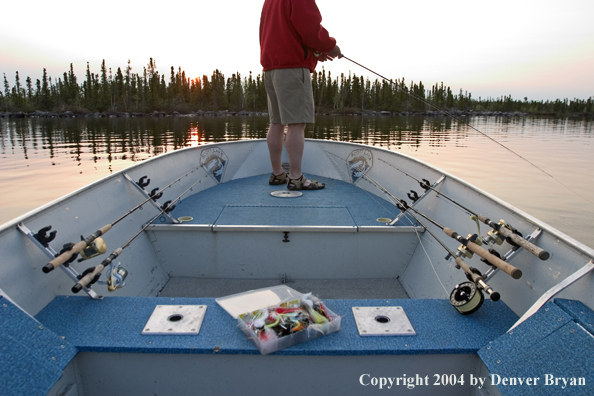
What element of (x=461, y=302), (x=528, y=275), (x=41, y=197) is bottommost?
(x=41, y=197)

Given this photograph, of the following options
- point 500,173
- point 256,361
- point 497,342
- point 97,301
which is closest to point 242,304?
point 256,361

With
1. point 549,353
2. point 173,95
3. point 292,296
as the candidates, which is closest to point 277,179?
point 292,296

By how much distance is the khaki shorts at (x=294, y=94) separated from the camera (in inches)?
137

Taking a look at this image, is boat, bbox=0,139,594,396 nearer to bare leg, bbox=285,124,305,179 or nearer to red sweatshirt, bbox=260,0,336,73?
bare leg, bbox=285,124,305,179

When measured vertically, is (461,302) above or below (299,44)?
below

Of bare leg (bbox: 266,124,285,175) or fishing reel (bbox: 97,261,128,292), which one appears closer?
fishing reel (bbox: 97,261,128,292)

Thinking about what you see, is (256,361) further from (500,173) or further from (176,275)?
(500,173)

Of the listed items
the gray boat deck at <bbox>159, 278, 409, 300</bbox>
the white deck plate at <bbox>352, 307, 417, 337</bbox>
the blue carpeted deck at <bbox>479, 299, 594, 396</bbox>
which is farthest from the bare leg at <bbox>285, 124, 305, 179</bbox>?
the blue carpeted deck at <bbox>479, 299, 594, 396</bbox>

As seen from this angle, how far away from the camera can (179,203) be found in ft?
12.0

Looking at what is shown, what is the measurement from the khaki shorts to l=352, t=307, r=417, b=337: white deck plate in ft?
7.64

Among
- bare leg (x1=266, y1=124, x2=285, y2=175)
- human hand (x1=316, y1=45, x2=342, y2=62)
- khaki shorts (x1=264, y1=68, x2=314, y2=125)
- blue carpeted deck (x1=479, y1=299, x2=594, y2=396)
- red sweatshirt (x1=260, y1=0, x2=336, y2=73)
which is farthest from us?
bare leg (x1=266, y1=124, x2=285, y2=175)

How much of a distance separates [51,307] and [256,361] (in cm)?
102

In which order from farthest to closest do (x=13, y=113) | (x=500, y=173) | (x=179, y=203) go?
(x=13, y=113) → (x=500, y=173) → (x=179, y=203)

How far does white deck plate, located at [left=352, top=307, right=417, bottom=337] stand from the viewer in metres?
1.46
